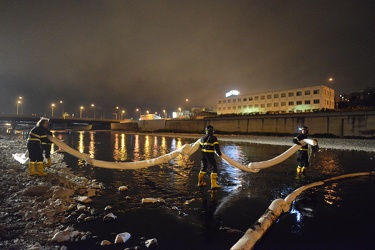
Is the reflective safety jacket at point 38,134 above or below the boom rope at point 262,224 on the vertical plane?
above

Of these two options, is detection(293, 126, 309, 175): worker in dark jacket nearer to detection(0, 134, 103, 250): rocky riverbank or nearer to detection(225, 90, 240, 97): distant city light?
detection(0, 134, 103, 250): rocky riverbank

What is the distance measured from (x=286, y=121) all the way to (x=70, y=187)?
43.2 meters

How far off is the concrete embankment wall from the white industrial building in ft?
48.3

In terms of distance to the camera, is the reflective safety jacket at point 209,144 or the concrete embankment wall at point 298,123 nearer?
the reflective safety jacket at point 209,144

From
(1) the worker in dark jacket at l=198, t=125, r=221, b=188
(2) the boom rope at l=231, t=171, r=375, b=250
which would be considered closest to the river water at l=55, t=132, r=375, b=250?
(2) the boom rope at l=231, t=171, r=375, b=250

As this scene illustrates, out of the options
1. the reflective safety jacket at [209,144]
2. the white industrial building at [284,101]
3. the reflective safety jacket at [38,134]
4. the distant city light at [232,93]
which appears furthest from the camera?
the distant city light at [232,93]

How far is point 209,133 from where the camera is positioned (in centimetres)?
759

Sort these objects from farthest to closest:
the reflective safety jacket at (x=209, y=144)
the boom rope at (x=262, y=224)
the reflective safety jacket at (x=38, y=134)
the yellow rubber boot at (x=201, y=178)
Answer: the reflective safety jacket at (x=38, y=134)
the yellow rubber boot at (x=201, y=178)
the reflective safety jacket at (x=209, y=144)
the boom rope at (x=262, y=224)

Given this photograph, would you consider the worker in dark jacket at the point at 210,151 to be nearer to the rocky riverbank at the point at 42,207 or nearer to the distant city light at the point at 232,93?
the rocky riverbank at the point at 42,207

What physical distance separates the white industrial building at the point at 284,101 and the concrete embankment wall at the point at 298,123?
14.7 metres

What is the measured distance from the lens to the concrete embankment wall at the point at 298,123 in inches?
1346

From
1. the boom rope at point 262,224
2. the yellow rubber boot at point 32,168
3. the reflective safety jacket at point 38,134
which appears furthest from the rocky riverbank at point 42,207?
the boom rope at point 262,224

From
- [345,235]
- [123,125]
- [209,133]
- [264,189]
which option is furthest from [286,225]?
[123,125]

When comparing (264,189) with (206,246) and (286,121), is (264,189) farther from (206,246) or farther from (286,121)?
(286,121)
